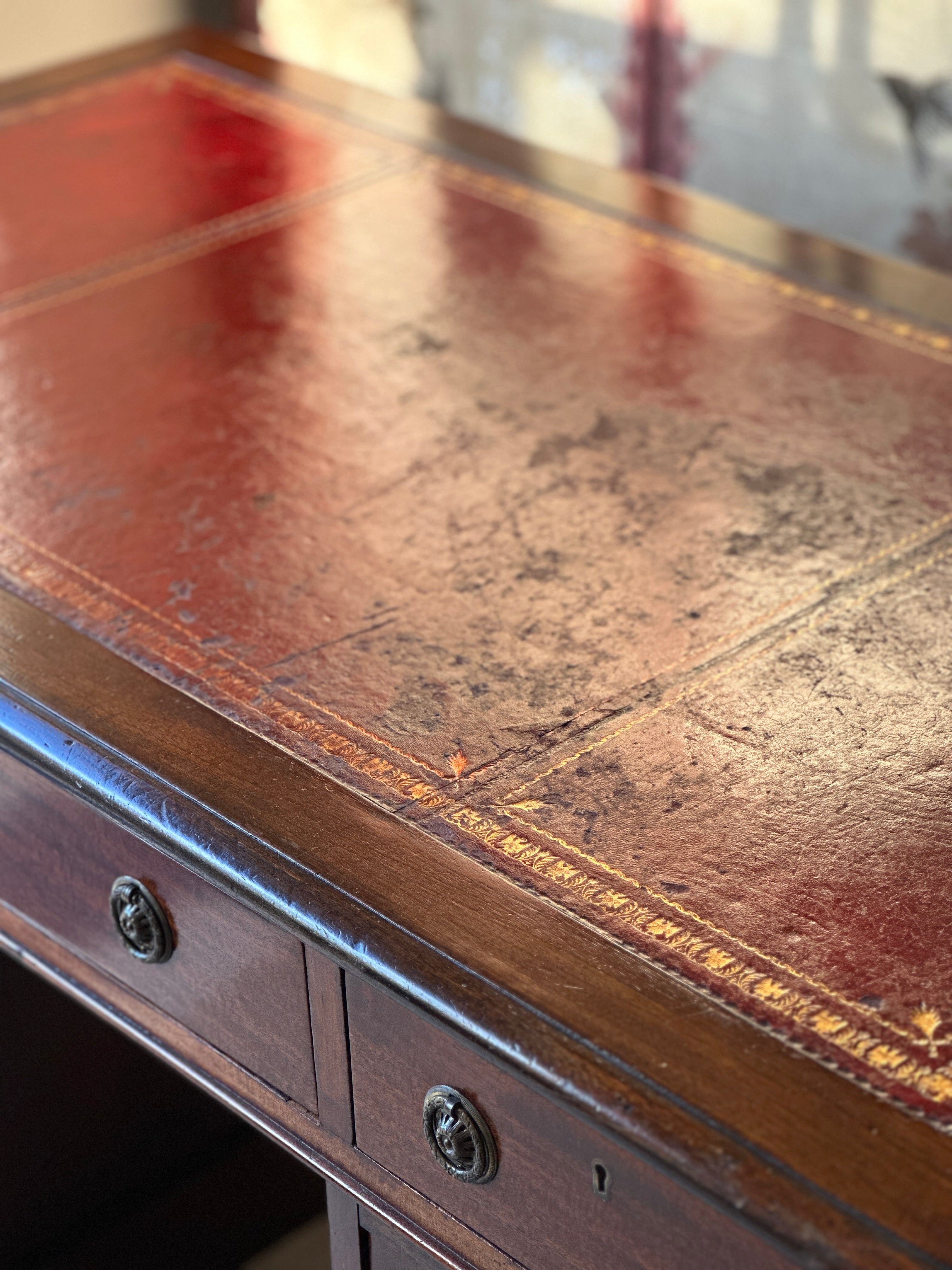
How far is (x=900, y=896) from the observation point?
3.29 feet

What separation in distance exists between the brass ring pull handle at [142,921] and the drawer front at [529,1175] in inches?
8.0

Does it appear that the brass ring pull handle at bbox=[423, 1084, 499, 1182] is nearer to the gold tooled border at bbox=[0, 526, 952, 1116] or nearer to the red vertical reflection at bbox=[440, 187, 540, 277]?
the gold tooled border at bbox=[0, 526, 952, 1116]

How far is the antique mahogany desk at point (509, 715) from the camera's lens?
93 centimetres

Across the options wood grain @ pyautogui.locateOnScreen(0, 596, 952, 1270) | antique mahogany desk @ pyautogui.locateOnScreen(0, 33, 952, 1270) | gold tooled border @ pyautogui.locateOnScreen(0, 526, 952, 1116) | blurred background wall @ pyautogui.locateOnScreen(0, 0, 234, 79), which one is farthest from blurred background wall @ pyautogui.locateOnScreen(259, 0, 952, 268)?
wood grain @ pyautogui.locateOnScreen(0, 596, 952, 1270)

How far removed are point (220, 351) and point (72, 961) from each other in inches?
27.9

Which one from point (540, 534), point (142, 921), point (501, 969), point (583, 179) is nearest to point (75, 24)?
point (583, 179)

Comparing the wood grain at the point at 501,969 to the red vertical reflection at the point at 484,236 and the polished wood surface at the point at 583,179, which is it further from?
the polished wood surface at the point at 583,179

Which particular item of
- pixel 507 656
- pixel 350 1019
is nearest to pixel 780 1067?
pixel 350 1019

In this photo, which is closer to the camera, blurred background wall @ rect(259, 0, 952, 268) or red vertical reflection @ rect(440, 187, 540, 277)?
red vertical reflection @ rect(440, 187, 540, 277)

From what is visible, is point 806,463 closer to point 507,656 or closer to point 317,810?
point 507,656

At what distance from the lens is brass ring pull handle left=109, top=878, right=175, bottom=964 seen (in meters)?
1.22

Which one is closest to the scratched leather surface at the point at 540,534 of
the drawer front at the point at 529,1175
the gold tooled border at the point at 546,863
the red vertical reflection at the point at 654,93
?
the gold tooled border at the point at 546,863

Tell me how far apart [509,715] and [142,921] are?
1.05 feet

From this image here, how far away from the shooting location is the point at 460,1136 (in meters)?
1.01
